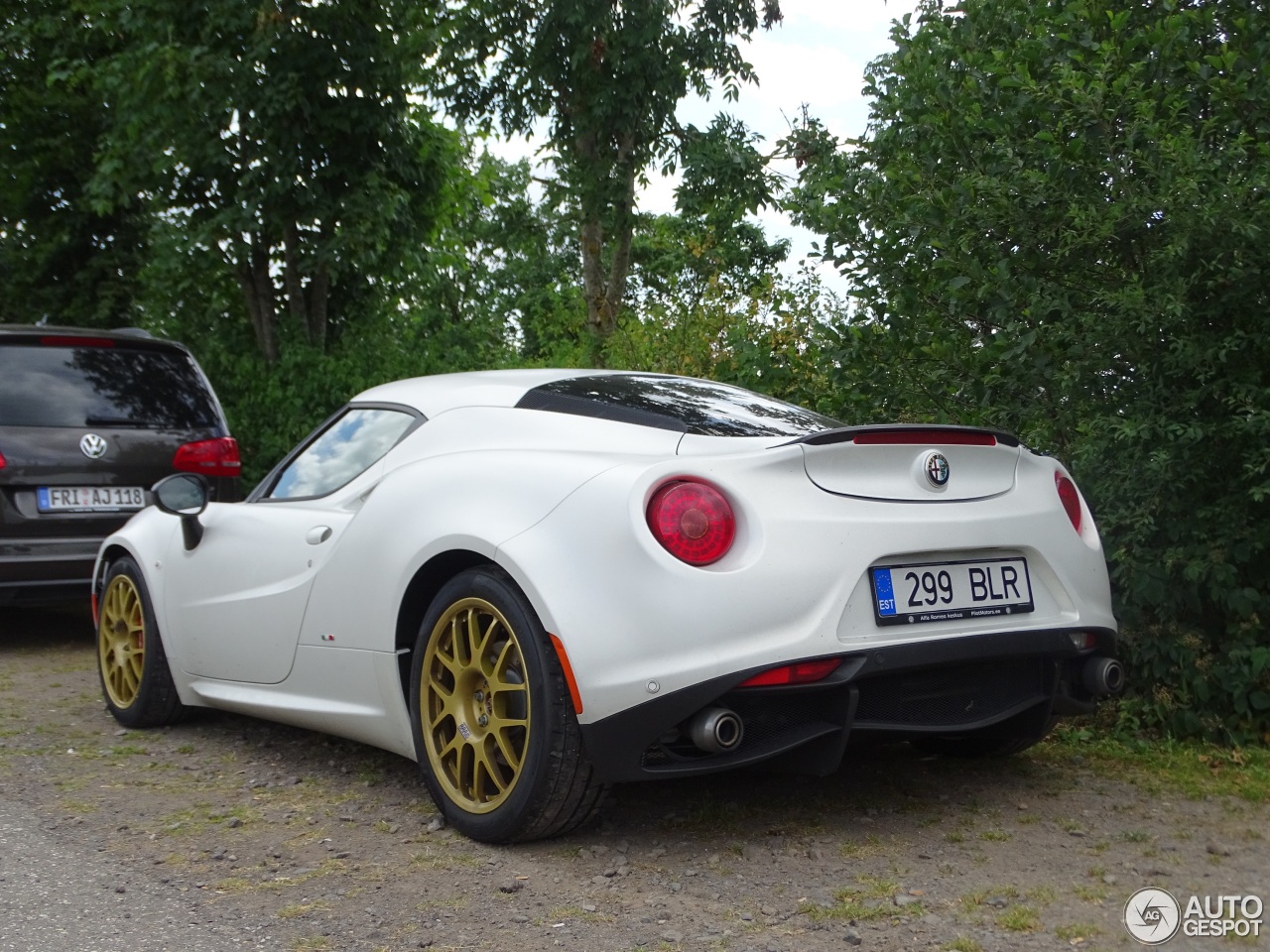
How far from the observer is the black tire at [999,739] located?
4.46m

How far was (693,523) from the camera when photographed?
374cm

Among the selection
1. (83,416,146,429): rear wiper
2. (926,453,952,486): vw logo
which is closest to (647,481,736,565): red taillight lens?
(926,453,952,486): vw logo

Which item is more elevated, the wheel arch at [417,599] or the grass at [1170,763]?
the wheel arch at [417,599]

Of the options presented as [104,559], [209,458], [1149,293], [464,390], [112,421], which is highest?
[1149,293]

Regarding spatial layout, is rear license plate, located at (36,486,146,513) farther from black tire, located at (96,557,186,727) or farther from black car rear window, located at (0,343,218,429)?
black tire, located at (96,557,186,727)

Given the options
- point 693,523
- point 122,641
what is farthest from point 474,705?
point 122,641

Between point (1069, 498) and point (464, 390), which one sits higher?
point (464, 390)

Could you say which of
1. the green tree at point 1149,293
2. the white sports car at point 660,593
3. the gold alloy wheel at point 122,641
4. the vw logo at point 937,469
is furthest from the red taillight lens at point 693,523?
the gold alloy wheel at point 122,641

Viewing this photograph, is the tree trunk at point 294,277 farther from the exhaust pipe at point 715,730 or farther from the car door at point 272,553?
the exhaust pipe at point 715,730

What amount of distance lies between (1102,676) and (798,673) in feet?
3.56

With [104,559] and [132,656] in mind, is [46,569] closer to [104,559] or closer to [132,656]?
[104,559]

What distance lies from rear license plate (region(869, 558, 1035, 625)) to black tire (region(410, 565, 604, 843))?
2.94 feet

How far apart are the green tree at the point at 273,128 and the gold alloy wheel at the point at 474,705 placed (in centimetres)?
831

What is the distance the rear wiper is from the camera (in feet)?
26.9
